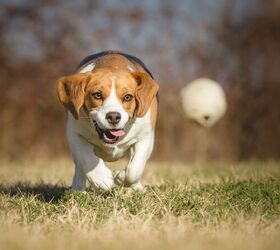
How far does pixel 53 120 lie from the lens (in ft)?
45.4

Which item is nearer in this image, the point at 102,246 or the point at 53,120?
the point at 102,246

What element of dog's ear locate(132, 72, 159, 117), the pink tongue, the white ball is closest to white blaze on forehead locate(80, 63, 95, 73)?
dog's ear locate(132, 72, 159, 117)

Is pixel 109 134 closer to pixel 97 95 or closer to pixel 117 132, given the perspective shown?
pixel 117 132

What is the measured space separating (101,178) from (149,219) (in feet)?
3.26

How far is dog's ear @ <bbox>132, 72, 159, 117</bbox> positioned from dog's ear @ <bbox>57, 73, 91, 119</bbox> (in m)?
0.42

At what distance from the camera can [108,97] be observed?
4910 mm

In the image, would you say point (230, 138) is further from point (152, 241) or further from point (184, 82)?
point (152, 241)

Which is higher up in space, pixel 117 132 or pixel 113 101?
pixel 113 101

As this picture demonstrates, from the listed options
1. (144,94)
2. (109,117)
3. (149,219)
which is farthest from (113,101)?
(149,219)

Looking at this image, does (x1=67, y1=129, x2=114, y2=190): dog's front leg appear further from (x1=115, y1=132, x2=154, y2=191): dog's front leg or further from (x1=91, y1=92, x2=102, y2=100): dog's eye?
(x1=91, y1=92, x2=102, y2=100): dog's eye

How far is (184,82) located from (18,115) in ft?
12.1

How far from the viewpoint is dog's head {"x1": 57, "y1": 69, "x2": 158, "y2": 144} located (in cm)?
482

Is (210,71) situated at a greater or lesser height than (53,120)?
greater

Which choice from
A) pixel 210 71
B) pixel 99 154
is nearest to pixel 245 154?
pixel 210 71
